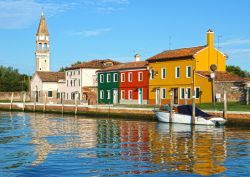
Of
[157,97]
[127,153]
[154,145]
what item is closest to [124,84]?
[157,97]

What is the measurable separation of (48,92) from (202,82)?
134ft

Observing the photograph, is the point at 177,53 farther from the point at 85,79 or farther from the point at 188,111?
the point at 85,79

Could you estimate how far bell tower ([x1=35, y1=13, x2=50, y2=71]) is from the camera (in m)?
111

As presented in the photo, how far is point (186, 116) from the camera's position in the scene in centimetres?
4216

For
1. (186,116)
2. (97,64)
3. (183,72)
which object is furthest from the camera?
(97,64)

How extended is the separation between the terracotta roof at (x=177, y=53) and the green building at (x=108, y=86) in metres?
9.50

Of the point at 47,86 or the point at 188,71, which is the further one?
the point at 47,86

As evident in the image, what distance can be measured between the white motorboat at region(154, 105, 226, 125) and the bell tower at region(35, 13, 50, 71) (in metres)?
68.8

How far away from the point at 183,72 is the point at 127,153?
37.7m

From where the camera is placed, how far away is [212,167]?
20078 millimetres

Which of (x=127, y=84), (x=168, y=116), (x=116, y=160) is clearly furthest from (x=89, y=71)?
(x=116, y=160)

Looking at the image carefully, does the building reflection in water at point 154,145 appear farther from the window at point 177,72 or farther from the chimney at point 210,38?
the chimney at point 210,38

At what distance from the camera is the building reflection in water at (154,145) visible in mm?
20828

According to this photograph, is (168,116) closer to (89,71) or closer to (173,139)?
(173,139)
